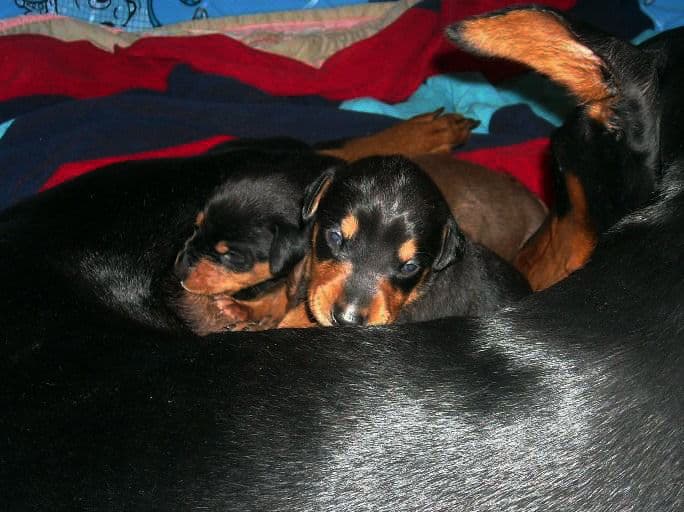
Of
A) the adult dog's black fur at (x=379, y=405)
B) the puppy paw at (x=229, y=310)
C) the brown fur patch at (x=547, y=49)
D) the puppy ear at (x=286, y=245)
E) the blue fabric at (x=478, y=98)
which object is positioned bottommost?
the puppy paw at (x=229, y=310)

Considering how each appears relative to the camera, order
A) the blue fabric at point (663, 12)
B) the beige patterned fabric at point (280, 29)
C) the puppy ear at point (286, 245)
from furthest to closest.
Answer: the blue fabric at point (663, 12), the beige patterned fabric at point (280, 29), the puppy ear at point (286, 245)

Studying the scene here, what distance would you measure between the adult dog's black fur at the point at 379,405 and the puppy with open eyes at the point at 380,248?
2.12ft

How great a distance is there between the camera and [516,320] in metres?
1.96

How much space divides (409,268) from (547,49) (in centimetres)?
82

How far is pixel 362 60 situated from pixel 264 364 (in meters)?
3.13

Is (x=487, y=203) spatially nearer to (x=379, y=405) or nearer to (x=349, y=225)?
(x=349, y=225)

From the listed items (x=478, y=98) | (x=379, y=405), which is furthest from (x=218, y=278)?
(x=478, y=98)

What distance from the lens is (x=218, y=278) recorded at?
9.61 feet

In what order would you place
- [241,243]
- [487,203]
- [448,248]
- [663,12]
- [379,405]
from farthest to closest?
1. [663,12]
2. [487,203]
3. [241,243]
4. [448,248]
5. [379,405]

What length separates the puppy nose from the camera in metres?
2.46

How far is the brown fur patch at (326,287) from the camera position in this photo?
8.59 feet

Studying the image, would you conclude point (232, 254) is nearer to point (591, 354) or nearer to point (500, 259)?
point (500, 259)

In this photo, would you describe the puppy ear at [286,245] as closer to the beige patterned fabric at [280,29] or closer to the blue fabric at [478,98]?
the blue fabric at [478,98]

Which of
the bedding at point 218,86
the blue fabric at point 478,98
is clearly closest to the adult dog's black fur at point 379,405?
the bedding at point 218,86
